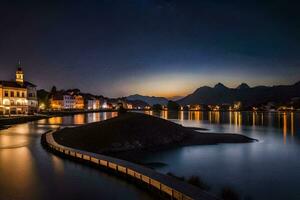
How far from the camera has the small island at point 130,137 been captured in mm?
46250

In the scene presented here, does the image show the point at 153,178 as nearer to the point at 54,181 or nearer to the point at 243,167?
the point at 54,181

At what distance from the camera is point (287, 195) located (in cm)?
2759

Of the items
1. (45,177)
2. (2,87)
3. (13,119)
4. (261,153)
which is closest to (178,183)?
(45,177)

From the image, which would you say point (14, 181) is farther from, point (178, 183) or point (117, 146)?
point (117, 146)

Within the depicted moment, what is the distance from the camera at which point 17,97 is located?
129875mm

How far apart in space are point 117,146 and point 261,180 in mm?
22092

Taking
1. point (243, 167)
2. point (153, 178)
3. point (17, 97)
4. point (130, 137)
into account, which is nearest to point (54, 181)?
point (153, 178)

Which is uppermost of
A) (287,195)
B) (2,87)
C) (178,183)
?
(2,87)

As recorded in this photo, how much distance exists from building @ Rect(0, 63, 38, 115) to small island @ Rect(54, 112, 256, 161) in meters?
80.0

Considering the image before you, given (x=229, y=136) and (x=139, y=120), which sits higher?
(x=139, y=120)

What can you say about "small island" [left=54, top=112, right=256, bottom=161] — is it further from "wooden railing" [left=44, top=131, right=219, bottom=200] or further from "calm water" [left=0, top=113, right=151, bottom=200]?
"calm water" [left=0, top=113, right=151, bottom=200]

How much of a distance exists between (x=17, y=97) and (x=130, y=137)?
97613mm

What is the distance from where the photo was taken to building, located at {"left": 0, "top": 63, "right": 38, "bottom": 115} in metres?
124

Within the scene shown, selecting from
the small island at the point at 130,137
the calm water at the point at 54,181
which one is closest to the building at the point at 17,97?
the small island at the point at 130,137
